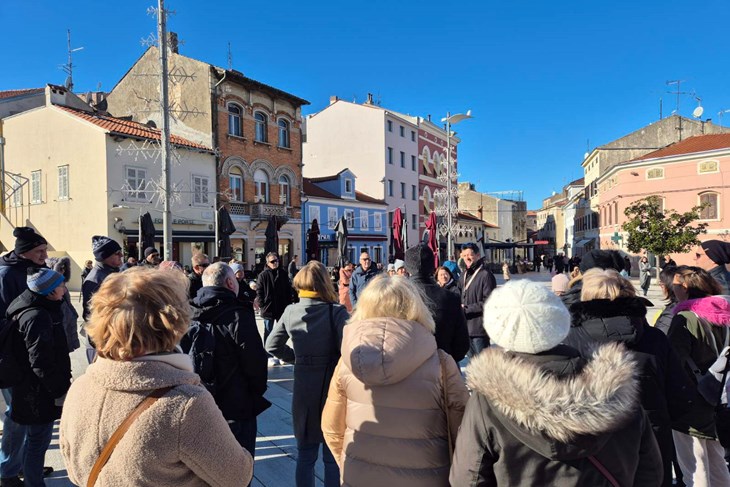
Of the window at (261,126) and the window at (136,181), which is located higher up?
the window at (261,126)

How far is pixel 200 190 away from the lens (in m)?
22.4

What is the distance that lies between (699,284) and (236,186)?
933 inches

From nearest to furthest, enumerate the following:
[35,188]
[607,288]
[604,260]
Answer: [607,288] < [604,260] < [35,188]

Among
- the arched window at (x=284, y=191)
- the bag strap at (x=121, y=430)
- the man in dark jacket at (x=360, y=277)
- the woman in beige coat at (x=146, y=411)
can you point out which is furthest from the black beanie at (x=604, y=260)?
the arched window at (x=284, y=191)

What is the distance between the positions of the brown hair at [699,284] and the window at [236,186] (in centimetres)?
2295

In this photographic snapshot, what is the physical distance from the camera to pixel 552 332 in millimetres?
1662

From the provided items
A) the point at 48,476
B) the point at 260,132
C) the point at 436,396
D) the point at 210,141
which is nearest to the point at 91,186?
the point at 210,141

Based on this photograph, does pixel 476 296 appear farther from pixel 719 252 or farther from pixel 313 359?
pixel 313 359

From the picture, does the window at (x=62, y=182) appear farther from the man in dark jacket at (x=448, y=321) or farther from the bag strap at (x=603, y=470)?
the bag strap at (x=603, y=470)

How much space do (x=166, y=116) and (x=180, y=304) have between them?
39.6ft

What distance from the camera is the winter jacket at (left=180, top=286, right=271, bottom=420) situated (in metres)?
3.06

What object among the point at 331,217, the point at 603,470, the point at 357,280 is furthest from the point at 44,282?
the point at 331,217

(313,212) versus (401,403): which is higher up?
(313,212)

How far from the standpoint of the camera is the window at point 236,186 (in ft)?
79.8
